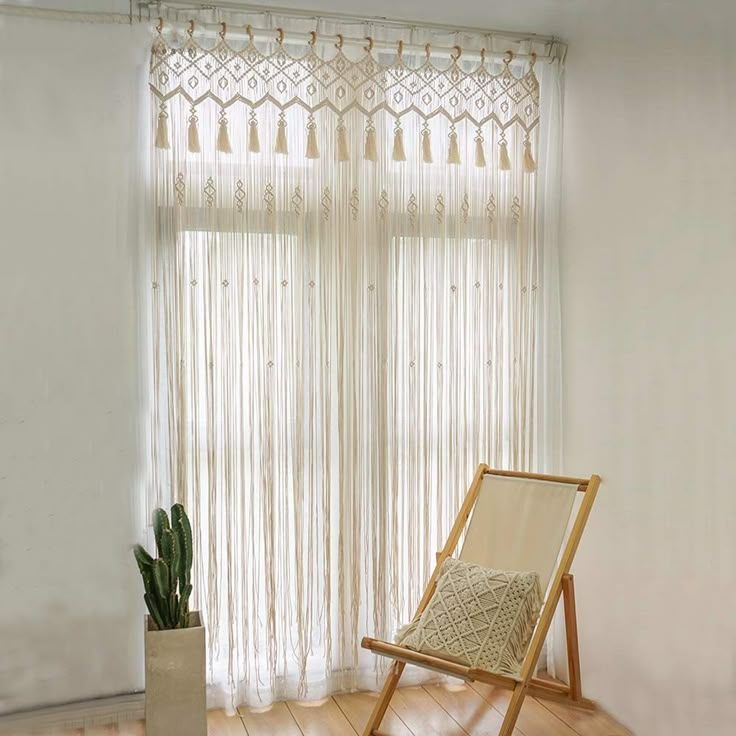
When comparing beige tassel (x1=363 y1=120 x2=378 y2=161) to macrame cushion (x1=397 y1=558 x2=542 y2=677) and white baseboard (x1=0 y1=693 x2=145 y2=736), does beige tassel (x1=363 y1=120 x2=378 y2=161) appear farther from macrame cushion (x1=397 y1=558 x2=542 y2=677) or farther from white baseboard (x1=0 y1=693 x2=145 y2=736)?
white baseboard (x1=0 y1=693 x2=145 y2=736)

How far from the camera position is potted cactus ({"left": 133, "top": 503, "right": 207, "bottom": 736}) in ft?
8.27

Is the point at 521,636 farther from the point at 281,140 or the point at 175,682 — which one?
the point at 281,140

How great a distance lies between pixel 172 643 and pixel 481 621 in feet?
3.10

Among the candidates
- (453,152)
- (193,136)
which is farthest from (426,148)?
(193,136)

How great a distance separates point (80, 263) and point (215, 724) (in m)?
1.63

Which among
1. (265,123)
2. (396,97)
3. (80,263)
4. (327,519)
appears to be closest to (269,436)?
(327,519)

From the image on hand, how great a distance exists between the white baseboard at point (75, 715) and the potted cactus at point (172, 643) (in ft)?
1.24

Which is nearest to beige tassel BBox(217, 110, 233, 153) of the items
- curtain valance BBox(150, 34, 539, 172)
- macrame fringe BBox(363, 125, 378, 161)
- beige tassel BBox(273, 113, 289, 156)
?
curtain valance BBox(150, 34, 539, 172)

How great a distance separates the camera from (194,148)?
283 cm

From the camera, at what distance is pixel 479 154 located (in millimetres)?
3113

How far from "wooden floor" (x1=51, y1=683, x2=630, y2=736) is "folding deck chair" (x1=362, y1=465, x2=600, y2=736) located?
0.52 ft

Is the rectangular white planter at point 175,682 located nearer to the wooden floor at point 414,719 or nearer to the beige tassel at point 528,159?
the wooden floor at point 414,719

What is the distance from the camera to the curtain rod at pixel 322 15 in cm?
281

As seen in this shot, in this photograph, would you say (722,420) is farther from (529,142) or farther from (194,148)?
(194,148)
